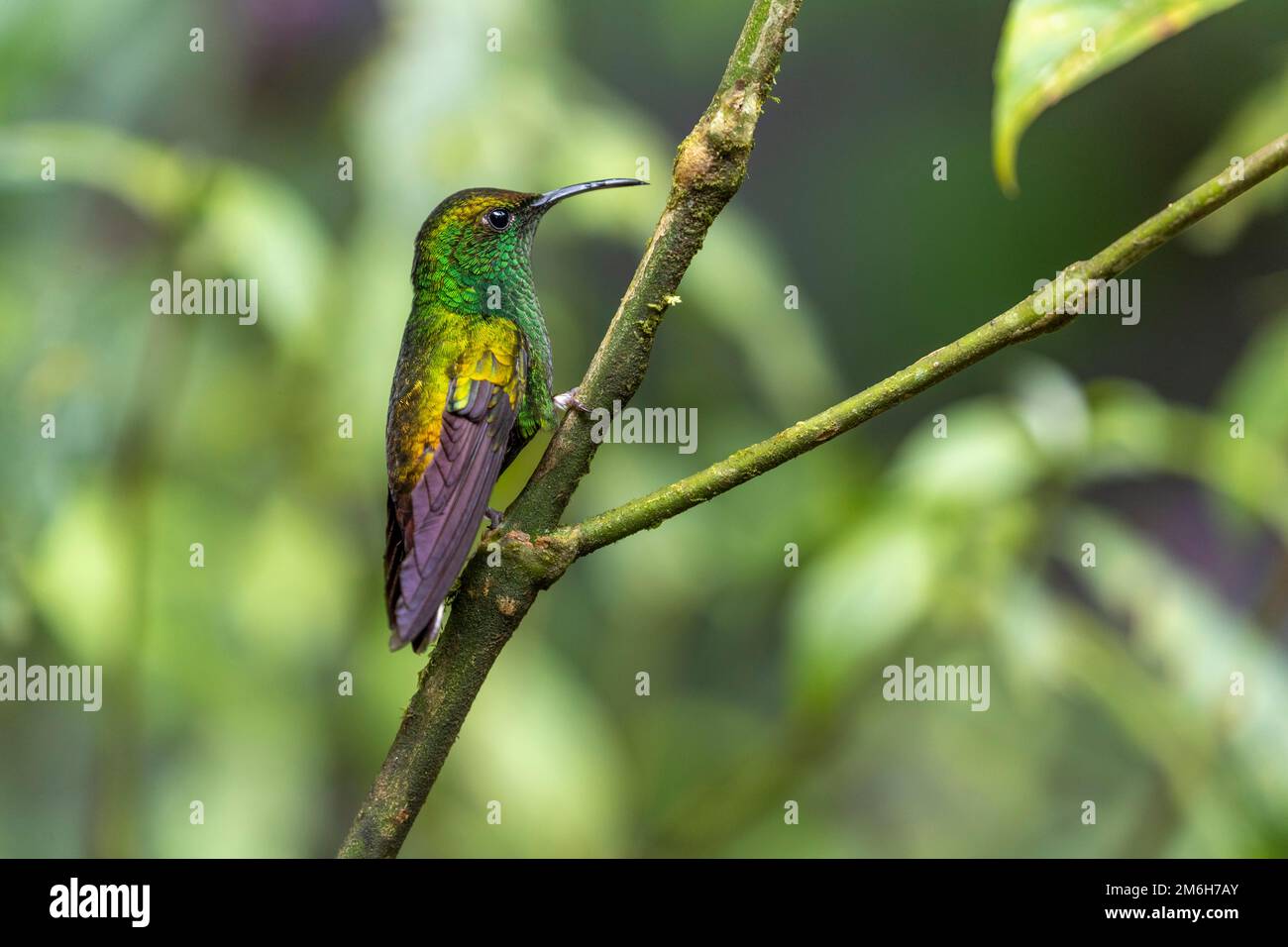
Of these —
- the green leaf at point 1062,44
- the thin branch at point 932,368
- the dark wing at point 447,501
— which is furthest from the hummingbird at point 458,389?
the green leaf at point 1062,44

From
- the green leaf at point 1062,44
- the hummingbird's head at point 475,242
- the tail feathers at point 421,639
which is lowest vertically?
the tail feathers at point 421,639

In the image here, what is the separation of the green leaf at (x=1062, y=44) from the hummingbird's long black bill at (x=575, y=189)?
1.09 metres

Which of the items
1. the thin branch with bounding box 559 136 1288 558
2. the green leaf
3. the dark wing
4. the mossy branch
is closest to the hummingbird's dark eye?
the dark wing

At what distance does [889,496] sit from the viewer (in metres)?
2.95

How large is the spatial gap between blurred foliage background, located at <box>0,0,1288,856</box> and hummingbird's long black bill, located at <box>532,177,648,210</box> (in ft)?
1.11

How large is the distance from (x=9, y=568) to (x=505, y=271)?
1.24m

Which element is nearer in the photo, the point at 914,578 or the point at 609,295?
the point at 914,578

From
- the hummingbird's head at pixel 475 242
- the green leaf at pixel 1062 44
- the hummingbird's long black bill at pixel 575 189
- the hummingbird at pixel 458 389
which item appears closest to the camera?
the green leaf at pixel 1062 44

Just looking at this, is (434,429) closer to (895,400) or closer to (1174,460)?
(895,400)

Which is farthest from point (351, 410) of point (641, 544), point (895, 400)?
point (895, 400)

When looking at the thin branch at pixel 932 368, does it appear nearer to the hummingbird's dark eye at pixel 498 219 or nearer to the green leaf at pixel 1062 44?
the green leaf at pixel 1062 44

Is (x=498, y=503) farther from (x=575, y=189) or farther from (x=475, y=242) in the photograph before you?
(x=575, y=189)

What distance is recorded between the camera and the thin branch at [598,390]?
1663 millimetres

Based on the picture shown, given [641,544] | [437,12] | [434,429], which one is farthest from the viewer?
[641,544]
